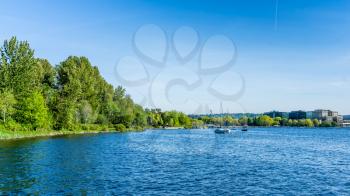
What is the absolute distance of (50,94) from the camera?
13062 cm

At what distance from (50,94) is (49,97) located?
4.42 feet

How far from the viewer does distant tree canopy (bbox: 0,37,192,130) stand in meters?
106

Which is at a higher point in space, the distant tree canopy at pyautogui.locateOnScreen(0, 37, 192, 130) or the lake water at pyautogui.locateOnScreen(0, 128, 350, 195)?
the distant tree canopy at pyautogui.locateOnScreen(0, 37, 192, 130)

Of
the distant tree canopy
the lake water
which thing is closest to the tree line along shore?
the distant tree canopy

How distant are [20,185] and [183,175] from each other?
58.4ft

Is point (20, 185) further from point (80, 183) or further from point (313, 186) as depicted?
point (313, 186)

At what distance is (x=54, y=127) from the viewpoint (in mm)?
128250

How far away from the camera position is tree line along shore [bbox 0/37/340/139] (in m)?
105

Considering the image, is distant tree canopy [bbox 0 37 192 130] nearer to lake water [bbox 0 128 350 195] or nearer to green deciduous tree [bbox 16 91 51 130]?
green deciduous tree [bbox 16 91 51 130]

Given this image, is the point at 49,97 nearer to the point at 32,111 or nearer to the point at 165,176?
the point at 32,111

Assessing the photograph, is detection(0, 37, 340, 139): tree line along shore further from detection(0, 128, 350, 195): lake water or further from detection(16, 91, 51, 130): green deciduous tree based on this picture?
detection(0, 128, 350, 195): lake water

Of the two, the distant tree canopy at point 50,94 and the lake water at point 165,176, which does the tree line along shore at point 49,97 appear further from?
the lake water at point 165,176

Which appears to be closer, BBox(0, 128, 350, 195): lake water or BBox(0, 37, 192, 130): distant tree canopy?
BBox(0, 128, 350, 195): lake water

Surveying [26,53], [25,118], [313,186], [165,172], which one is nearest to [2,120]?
[25,118]
